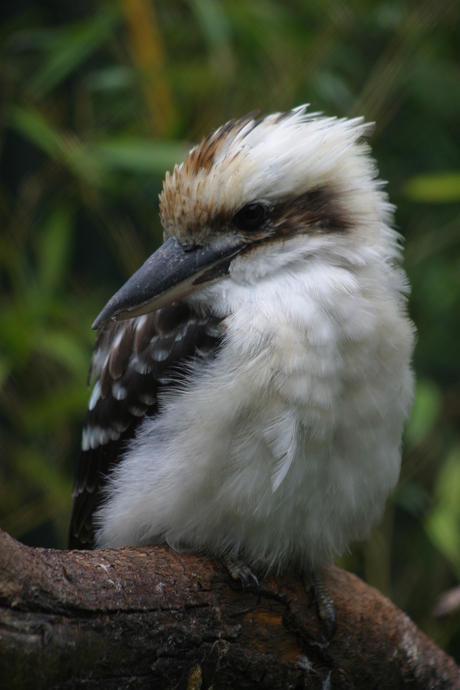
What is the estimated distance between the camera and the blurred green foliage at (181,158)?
336 centimetres

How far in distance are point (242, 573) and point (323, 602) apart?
0.31 metres

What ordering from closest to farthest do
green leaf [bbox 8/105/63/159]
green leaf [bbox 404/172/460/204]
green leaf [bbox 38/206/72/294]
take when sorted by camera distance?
green leaf [bbox 404/172/460/204] → green leaf [bbox 8/105/63/159] → green leaf [bbox 38/206/72/294]

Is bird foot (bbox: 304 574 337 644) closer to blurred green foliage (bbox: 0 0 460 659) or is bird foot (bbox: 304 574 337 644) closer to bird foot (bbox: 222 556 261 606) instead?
bird foot (bbox: 222 556 261 606)

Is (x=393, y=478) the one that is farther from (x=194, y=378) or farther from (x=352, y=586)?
(x=194, y=378)

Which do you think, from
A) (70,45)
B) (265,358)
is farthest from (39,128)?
(265,358)

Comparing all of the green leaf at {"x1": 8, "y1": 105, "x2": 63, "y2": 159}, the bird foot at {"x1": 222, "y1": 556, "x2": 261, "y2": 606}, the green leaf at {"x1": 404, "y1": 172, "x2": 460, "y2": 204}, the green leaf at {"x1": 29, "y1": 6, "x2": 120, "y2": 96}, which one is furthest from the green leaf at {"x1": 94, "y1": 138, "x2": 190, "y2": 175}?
the bird foot at {"x1": 222, "y1": 556, "x2": 261, "y2": 606}

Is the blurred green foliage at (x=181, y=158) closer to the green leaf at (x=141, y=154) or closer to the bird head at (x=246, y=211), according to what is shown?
the green leaf at (x=141, y=154)

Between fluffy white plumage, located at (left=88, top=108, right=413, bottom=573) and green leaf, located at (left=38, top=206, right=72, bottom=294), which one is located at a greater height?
green leaf, located at (left=38, top=206, right=72, bottom=294)

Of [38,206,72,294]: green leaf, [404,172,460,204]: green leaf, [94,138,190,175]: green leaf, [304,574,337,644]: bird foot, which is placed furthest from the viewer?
[38,206,72,294]: green leaf

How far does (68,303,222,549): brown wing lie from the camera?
202 cm

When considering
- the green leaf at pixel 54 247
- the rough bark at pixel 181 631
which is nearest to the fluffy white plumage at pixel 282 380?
the rough bark at pixel 181 631

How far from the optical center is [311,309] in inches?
76.2

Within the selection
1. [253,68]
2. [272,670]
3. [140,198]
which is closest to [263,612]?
[272,670]

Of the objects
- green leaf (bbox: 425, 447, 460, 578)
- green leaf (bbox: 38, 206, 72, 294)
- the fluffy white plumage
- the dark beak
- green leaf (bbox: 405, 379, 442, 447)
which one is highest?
green leaf (bbox: 38, 206, 72, 294)
